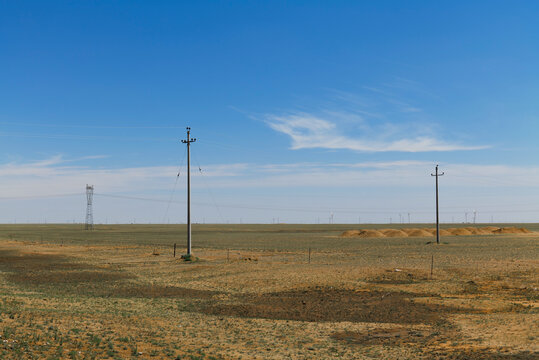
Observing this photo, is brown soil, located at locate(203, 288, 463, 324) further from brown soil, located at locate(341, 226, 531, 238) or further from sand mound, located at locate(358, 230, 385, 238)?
brown soil, located at locate(341, 226, 531, 238)

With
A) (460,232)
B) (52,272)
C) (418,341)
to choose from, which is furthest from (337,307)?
(460,232)

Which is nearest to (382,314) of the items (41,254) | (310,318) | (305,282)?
(310,318)

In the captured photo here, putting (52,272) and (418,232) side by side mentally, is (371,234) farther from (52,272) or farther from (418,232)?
(52,272)

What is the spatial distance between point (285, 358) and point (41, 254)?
47696 millimetres

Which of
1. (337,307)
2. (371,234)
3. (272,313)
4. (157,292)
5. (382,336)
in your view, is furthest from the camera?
(371,234)

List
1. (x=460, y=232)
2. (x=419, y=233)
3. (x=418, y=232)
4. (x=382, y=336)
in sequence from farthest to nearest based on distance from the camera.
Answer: (x=460, y=232), (x=418, y=232), (x=419, y=233), (x=382, y=336)

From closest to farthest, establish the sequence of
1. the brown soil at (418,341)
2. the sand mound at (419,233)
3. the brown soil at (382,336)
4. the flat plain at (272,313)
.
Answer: the brown soil at (418,341) < the flat plain at (272,313) < the brown soil at (382,336) < the sand mound at (419,233)

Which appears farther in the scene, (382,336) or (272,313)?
(272,313)

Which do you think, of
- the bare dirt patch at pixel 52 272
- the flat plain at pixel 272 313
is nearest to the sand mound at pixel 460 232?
the flat plain at pixel 272 313

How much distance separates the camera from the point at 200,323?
64.5ft

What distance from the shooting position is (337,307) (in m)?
23.3

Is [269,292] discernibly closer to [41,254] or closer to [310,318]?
[310,318]

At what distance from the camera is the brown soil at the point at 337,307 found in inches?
826

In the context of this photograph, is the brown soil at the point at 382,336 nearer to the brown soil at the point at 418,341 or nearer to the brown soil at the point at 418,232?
the brown soil at the point at 418,341
